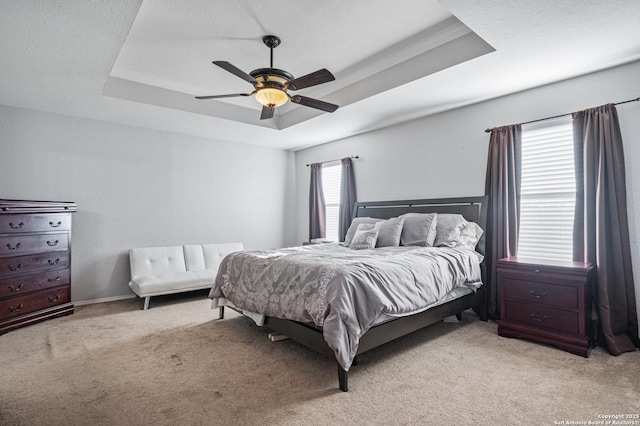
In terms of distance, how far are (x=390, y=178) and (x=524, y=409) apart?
349 centimetres

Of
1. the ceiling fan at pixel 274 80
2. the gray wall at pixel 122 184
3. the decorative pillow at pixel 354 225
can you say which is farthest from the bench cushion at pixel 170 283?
the ceiling fan at pixel 274 80

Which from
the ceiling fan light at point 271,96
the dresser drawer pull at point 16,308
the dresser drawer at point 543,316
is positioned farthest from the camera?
the dresser drawer pull at point 16,308

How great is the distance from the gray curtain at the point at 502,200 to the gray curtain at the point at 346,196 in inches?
87.9

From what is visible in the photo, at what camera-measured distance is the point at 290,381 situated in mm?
2340

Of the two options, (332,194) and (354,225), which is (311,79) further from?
(332,194)

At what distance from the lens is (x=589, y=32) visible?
248 centimetres

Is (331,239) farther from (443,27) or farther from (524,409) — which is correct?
(524,409)

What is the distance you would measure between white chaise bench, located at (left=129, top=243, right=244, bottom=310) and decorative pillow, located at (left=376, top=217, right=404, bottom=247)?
247 centimetres

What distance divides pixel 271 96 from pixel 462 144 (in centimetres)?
253

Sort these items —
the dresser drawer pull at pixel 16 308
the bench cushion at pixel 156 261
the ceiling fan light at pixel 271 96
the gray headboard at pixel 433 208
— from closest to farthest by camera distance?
the ceiling fan light at pixel 271 96 < the dresser drawer pull at pixel 16 308 < the gray headboard at pixel 433 208 < the bench cushion at pixel 156 261

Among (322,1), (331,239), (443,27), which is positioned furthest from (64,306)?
(443,27)

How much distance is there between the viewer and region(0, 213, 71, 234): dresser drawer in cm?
346

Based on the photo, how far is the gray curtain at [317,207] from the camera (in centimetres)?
614

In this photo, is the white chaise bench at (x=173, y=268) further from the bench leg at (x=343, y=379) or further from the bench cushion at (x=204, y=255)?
the bench leg at (x=343, y=379)
